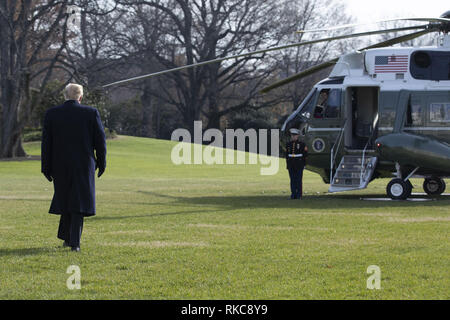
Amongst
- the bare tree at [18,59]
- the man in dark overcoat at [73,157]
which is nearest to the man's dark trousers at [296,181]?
the man in dark overcoat at [73,157]

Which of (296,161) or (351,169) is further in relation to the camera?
(351,169)

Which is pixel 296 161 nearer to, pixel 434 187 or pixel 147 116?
pixel 434 187

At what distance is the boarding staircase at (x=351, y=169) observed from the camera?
1802 centimetres

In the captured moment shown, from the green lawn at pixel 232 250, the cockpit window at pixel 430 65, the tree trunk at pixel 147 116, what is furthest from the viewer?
the tree trunk at pixel 147 116

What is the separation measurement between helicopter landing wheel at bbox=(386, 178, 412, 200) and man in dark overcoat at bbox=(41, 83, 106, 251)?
1005 cm

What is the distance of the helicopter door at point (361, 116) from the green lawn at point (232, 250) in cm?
233

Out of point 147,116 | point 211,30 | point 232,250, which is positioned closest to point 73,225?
point 232,250

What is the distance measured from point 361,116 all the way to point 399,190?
2.60 metres

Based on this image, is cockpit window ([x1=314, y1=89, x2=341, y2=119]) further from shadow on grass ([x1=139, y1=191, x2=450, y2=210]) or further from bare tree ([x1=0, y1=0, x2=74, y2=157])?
bare tree ([x1=0, y1=0, x2=74, y2=157])

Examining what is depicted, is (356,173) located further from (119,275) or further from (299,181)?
(119,275)

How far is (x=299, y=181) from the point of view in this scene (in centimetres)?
1817

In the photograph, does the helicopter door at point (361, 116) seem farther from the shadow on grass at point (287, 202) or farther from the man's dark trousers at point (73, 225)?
the man's dark trousers at point (73, 225)

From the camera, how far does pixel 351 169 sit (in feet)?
60.3

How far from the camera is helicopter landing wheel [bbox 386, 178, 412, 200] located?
17.6 metres
